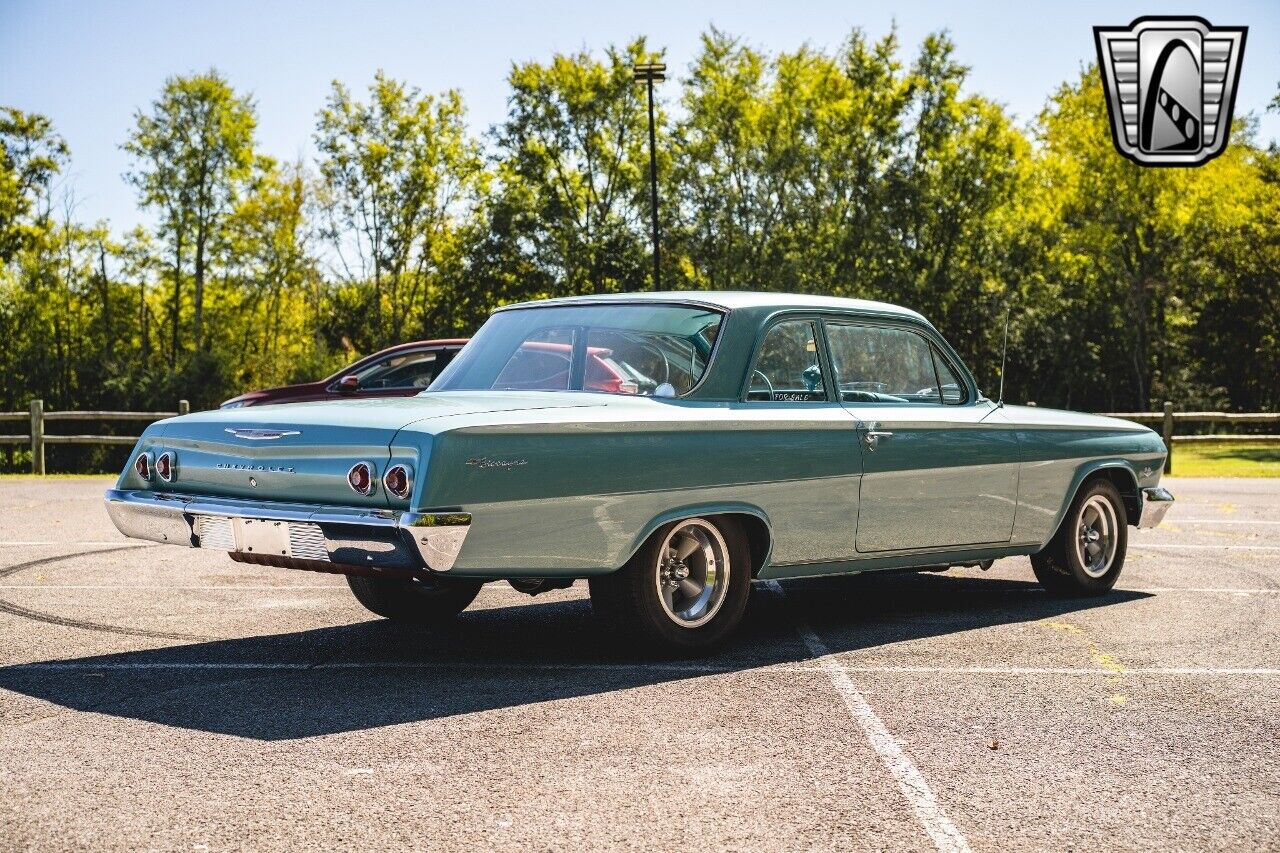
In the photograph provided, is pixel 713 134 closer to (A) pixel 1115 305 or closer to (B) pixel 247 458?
(A) pixel 1115 305

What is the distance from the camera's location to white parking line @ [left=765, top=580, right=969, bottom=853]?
3.94m

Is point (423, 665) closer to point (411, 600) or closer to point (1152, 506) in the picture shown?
point (411, 600)

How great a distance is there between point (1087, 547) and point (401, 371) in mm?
9089

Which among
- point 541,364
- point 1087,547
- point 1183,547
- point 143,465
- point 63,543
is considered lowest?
point 63,543

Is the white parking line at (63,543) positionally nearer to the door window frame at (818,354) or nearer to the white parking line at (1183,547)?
the door window frame at (818,354)

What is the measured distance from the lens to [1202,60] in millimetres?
25531

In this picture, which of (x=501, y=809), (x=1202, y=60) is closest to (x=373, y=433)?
(x=501, y=809)

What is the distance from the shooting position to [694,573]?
21.4 ft

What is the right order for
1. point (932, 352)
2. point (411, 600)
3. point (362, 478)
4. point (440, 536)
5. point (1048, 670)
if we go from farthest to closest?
point (932, 352) < point (411, 600) < point (1048, 670) < point (362, 478) < point (440, 536)

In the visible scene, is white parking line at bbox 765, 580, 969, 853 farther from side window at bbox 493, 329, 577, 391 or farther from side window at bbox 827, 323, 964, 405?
side window at bbox 493, 329, 577, 391

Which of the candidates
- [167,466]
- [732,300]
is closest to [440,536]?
[167,466]

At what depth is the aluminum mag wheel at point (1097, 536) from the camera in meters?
8.74

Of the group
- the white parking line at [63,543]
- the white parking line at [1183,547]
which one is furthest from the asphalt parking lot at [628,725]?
the white parking line at [1183,547]

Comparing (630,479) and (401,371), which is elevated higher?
(401,371)
